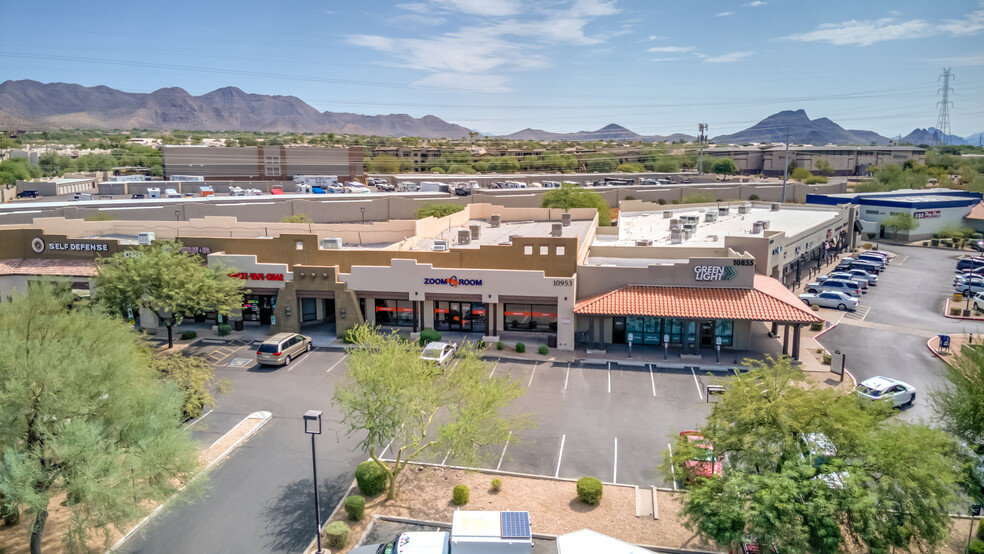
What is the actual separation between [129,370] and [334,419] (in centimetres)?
1116

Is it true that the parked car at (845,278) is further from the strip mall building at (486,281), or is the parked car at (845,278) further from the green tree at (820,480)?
the green tree at (820,480)

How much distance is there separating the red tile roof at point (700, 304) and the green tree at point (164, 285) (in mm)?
21912

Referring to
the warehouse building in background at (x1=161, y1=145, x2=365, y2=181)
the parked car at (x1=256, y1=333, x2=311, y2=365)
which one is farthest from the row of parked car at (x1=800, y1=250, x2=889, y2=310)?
the warehouse building in background at (x1=161, y1=145, x2=365, y2=181)

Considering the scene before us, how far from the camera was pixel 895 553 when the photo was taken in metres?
19.0

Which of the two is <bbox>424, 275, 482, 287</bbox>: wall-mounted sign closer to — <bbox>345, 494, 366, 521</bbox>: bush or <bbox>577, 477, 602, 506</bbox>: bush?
<bbox>577, 477, 602, 506</bbox>: bush

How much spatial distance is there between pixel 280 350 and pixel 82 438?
20.2 metres

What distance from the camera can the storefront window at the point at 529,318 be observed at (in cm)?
4178

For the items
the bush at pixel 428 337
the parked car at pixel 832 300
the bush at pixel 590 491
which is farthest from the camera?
the parked car at pixel 832 300

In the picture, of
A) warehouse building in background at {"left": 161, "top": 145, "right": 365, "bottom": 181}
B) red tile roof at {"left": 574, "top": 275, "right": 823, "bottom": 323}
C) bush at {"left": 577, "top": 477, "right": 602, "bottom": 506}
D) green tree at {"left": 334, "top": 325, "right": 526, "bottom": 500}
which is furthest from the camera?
warehouse building in background at {"left": 161, "top": 145, "right": 365, "bottom": 181}

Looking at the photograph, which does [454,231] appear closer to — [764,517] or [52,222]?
[52,222]

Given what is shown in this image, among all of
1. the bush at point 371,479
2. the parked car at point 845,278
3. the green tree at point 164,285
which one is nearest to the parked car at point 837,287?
the parked car at point 845,278

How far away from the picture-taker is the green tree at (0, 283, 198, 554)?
54.1ft

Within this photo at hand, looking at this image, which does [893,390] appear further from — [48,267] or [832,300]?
[48,267]

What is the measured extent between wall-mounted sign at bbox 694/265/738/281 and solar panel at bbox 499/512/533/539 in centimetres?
2450
